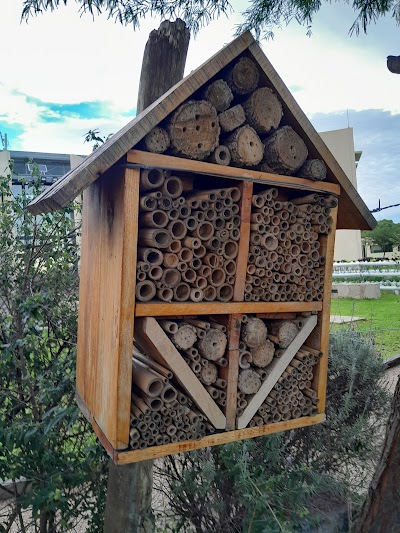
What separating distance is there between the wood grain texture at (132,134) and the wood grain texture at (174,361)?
47 centimetres

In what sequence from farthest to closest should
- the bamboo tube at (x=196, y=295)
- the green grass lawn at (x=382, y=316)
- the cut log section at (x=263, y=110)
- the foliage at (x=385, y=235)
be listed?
the foliage at (x=385, y=235)
the green grass lawn at (x=382, y=316)
the cut log section at (x=263, y=110)
the bamboo tube at (x=196, y=295)

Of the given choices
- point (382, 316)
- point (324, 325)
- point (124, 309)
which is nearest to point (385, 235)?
point (382, 316)

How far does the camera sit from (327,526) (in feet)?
7.68

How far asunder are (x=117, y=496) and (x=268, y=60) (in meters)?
2.06

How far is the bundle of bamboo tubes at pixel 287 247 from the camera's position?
1618mm

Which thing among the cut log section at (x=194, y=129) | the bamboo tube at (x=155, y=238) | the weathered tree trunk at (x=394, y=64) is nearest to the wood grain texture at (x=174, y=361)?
the bamboo tube at (x=155, y=238)

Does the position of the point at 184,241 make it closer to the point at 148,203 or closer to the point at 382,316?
the point at 148,203

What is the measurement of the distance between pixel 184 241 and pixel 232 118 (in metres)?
0.48

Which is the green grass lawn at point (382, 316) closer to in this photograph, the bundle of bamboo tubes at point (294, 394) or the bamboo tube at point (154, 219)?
the bundle of bamboo tubes at point (294, 394)

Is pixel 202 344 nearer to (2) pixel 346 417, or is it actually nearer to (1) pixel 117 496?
(1) pixel 117 496

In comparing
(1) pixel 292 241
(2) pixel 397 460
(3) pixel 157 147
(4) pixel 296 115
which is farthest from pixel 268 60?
(2) pixel 397 460

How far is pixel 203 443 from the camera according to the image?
1508 millimetres

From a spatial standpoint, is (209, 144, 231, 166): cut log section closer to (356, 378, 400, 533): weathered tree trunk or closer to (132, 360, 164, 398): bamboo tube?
(132, 360, 164, 398): bamboo tube

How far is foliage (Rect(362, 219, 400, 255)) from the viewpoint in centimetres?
1992
